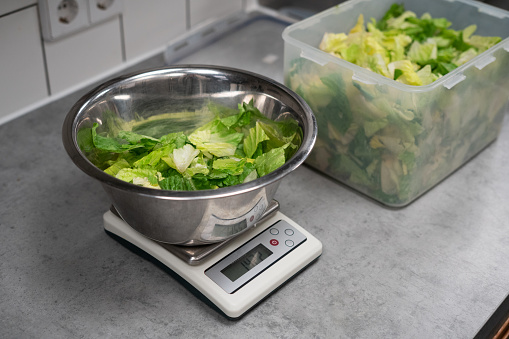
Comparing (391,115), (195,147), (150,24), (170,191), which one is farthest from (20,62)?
(391,115)

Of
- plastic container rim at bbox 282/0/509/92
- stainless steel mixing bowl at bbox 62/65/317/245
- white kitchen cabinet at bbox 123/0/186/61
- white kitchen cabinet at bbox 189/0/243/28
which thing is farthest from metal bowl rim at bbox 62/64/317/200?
white kitchen cabinet at bbox 189/0/243/28

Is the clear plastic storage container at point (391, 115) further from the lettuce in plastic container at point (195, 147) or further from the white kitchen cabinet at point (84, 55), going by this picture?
the white kitchen cabinet at point (84, 55)

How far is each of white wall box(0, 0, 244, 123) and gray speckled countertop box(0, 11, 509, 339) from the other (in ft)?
0.37

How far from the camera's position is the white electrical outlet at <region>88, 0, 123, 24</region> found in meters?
1.12

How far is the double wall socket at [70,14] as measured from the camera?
105cm

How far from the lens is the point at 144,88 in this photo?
0.86 metres

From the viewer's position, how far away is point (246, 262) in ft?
2.55

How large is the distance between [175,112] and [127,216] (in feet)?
0.75

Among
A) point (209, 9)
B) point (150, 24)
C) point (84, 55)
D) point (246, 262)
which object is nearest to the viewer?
point (246, 262)

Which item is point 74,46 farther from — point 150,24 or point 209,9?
point 209,9

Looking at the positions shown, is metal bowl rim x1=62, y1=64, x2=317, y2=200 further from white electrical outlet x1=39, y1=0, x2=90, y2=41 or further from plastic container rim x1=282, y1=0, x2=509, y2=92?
white electrical outlet x1=39, y1=0, x2=90, y2=41

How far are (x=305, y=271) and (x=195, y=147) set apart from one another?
238 millimetres

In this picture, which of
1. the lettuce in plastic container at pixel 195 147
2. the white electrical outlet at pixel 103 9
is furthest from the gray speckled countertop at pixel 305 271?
the white electrical outlet at pixel 103 9

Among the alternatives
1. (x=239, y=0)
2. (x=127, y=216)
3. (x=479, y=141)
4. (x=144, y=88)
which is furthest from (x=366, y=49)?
(x=239, y=0)
